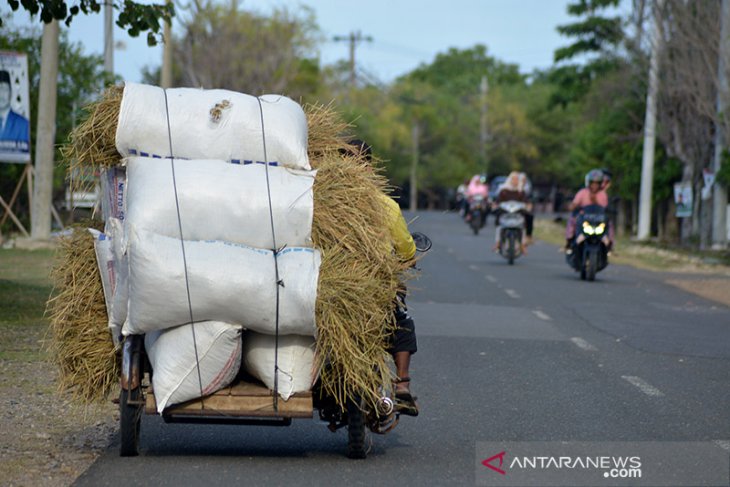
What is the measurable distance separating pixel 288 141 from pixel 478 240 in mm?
30019

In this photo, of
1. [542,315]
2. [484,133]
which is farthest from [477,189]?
[484,133]

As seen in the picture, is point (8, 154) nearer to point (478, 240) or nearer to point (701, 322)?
point (701, 322)

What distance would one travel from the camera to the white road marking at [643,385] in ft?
31.5

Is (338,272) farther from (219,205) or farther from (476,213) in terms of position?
(476,213)

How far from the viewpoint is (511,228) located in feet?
80.2

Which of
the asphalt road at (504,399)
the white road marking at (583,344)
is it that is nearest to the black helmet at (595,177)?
the asphalt road at (504,399)

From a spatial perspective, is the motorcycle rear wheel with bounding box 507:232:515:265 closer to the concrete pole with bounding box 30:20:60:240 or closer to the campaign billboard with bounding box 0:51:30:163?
the concrete pole with bounding box 30:20:60:240

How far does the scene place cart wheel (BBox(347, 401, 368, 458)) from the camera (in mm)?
6855

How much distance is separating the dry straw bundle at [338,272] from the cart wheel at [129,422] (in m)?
0.42

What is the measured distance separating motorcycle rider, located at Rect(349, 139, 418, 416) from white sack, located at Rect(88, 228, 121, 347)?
1497 mm

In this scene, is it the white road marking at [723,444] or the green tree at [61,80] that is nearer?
the white road marking at [723,444]

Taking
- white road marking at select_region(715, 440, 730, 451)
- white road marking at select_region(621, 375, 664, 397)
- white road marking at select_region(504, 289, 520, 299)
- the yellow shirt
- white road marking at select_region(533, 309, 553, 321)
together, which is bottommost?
white road marking at select_region(504, 289, 520, 299)

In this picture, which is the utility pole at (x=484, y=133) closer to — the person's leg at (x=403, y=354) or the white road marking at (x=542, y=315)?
the white road marking at (x=542, y=315)

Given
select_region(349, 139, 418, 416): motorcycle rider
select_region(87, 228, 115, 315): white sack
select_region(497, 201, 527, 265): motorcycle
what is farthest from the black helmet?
select_region(87, 228, 115, 315): white sack
